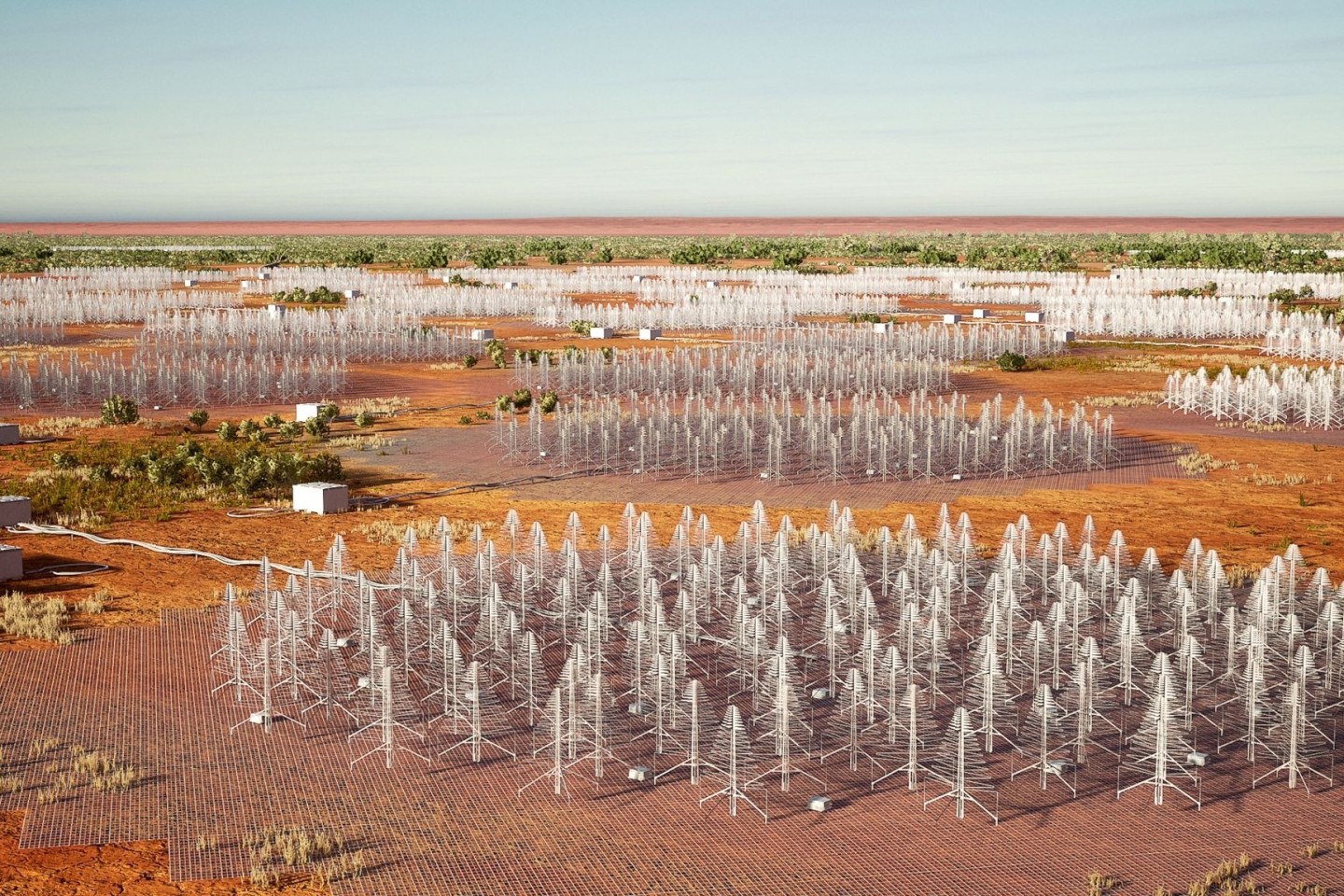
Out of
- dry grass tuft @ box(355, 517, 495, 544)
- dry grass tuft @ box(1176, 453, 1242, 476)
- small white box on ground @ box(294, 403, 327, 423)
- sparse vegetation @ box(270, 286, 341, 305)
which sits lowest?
dry grass tuft @ box(355, 517, 495, 544)

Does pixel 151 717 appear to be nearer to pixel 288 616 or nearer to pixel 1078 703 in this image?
pixel 288 616

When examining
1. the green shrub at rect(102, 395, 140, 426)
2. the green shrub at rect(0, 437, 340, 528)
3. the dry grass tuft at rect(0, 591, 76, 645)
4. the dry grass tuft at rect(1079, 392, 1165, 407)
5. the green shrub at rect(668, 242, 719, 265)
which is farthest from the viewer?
the green shrub at rect(668, 242, 719, 265)

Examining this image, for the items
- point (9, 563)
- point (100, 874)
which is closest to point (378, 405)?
point (9, 563)

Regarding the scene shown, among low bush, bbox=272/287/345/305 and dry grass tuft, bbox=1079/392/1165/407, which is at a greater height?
low bush, bbox=272/287/345/305

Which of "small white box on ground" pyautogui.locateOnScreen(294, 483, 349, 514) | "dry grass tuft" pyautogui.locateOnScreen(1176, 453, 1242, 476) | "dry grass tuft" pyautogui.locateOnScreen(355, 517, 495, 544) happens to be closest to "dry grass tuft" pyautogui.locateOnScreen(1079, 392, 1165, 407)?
"dry grass tuft" pyautogui.locateOnScreen(1176, 453, 1242, 476)

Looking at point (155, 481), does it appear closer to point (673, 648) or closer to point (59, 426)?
point (59, 426)

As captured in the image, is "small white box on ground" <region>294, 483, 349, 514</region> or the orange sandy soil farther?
"small white box on ground" <region>294, 483, 349, 514</region>

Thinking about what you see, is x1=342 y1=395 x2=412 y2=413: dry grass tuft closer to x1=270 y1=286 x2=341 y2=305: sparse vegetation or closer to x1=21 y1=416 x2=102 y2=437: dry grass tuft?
x1=21 y1=416 x2=102 y2=437: dry grass tuft
